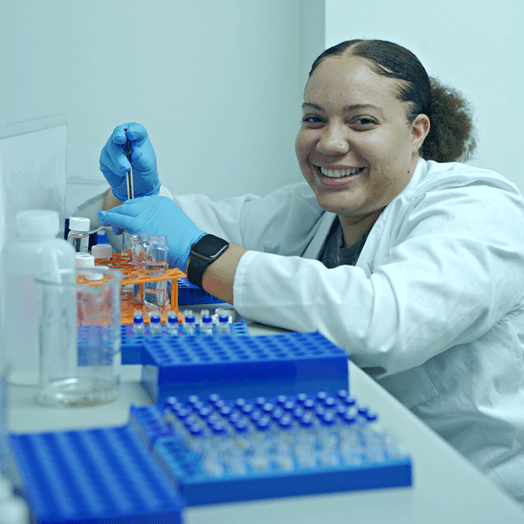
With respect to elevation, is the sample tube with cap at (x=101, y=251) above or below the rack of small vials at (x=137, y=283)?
above

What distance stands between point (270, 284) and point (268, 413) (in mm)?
459

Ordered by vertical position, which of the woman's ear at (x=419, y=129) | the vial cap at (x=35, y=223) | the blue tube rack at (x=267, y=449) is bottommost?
the blue tube rack at (x=267, y=449)

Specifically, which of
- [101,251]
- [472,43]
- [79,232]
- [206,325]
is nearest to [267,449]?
[206,325]

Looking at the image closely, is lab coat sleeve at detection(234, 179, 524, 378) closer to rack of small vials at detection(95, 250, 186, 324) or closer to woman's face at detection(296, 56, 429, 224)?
rack of small vials at detection(95, 250, 186, 324)

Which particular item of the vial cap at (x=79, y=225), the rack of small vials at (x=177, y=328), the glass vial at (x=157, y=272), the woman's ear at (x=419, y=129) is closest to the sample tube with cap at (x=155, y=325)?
the rack of small vials at (x=177, y=328)

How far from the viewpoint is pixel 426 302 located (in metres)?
1.00

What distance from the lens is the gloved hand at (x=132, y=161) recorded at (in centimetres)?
146

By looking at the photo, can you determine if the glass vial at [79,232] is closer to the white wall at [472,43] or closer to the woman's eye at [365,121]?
the woman's eye at [365,121]

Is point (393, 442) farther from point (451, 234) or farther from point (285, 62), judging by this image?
point (285, 62)

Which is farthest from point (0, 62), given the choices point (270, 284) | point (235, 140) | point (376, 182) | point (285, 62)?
point (270, 284)

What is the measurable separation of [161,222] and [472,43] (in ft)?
4.60

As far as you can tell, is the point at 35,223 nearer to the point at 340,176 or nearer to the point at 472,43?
the point at 340,176

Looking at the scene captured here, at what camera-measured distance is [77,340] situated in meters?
0.72

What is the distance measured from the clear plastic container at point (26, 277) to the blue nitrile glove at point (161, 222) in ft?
1.60
